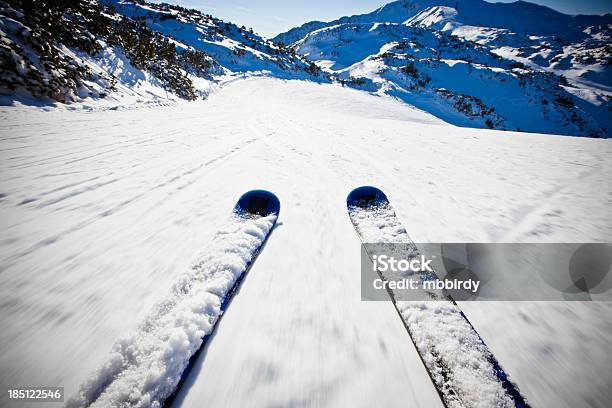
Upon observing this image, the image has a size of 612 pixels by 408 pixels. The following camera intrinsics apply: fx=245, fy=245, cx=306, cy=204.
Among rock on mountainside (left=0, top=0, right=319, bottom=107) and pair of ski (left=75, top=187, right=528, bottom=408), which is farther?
rock on mountainside (left=0, top=0, right=319, bottom=107)

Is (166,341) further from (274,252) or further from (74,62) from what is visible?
(74,62)

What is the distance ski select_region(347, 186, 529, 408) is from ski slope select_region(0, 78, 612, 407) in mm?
138

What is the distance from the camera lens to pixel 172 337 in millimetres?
2186

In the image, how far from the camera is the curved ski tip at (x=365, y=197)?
15.6 ft

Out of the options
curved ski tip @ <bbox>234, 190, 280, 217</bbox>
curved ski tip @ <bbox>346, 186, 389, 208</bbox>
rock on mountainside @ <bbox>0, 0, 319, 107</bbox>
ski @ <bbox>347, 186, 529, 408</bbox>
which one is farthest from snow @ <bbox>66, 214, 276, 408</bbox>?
rock on mountainside @ <bbox>0, 0, 319, 107</bbox>

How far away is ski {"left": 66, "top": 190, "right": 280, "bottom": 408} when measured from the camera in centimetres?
187

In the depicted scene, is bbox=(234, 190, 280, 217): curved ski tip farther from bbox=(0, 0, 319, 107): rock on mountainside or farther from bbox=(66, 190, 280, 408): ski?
bbox=(0, 0, 319, 107): rock on mountainside

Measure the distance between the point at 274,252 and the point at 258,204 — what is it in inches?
49.4

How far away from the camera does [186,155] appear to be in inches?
268

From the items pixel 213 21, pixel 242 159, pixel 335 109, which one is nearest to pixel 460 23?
pixel 213 21

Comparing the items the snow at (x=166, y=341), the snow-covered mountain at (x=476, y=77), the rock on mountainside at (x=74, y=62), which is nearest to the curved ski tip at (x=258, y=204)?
the snow at (x=166, y=341)

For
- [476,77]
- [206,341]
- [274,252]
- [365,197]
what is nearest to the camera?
[206,341]

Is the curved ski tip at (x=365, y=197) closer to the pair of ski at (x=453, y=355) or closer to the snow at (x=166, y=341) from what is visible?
the pair of ski at (x=453, y=355)

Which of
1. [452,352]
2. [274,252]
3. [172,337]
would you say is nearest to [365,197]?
[274,252]
